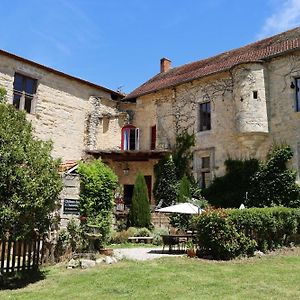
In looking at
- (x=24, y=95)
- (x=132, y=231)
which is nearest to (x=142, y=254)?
(x=132, y=231)

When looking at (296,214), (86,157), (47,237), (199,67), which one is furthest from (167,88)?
(47,237)

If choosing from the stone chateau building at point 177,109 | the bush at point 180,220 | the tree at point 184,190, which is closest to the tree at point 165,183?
the stone chateau building at point 177,109

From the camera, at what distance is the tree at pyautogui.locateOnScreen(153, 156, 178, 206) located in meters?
21.3

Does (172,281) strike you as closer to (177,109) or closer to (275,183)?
(275,183)

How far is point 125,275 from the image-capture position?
30.1 ft

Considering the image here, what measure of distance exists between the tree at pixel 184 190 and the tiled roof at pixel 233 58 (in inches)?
233

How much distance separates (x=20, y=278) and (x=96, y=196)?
3.85m

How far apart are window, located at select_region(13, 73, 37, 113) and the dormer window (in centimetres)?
621

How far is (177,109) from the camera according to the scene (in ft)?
74.9

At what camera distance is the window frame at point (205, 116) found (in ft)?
70.3

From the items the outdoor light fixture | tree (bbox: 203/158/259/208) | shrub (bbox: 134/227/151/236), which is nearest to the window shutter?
the outdoor light fixture

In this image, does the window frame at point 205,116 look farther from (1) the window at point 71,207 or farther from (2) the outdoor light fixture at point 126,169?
(1) the window at point 71,207

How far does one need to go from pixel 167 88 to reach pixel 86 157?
6425mm

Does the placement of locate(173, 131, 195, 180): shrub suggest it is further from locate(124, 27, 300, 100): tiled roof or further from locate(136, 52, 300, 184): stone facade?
locate(124, 27, 300, 100): tiled roof
